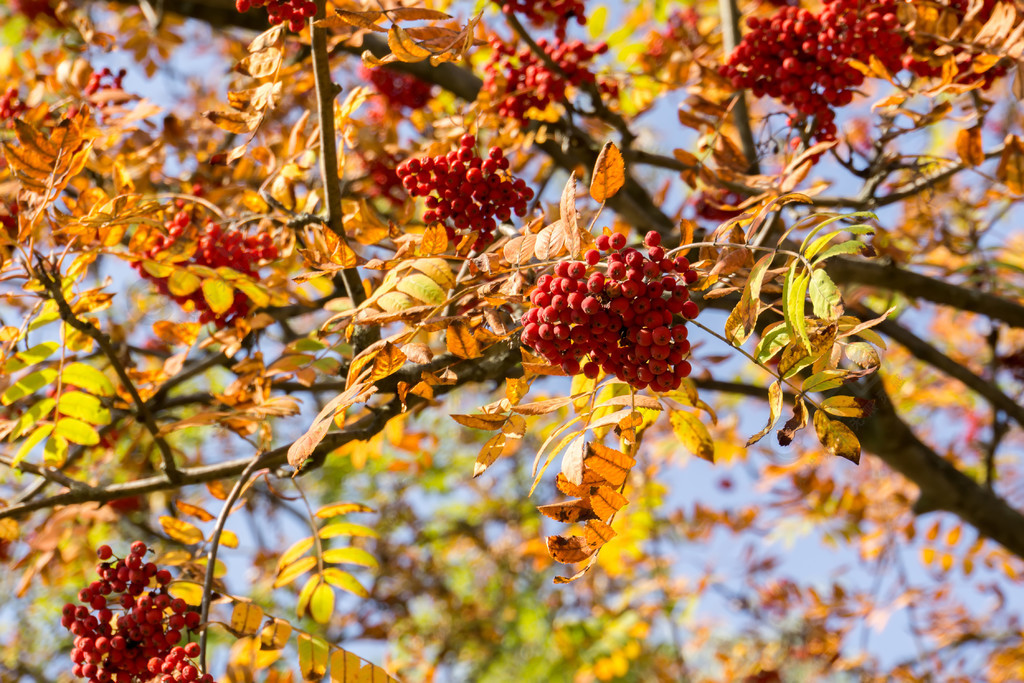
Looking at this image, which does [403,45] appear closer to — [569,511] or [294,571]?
[569,511]

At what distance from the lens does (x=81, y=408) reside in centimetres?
203

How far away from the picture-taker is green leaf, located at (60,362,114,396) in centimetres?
204

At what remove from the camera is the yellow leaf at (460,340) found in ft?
4.91

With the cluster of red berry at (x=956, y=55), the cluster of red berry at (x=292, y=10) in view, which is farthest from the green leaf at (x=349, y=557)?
the cluster of red berry at (x=956, y=55)

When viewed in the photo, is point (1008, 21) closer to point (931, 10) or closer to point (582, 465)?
point (931, 10)

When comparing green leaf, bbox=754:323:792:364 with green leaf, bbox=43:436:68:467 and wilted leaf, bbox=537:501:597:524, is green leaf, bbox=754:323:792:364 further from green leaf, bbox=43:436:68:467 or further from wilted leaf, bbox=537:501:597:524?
green leaf, bbox=43:436:68:467

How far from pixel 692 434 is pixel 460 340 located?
651 mm

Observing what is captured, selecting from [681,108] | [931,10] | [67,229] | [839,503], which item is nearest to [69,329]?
[67,229]

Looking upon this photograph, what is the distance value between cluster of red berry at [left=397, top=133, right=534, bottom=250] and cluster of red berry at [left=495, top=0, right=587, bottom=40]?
3.25 feet

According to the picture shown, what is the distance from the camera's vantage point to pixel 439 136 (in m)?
2.62

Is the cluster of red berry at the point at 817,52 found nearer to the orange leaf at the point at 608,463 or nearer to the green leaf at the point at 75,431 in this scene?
the orange leaf at the point at 608,463

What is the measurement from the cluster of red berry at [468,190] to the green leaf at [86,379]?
1014 mm

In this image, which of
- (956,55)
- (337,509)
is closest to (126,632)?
(337,509)

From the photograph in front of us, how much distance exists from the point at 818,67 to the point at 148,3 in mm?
2925
